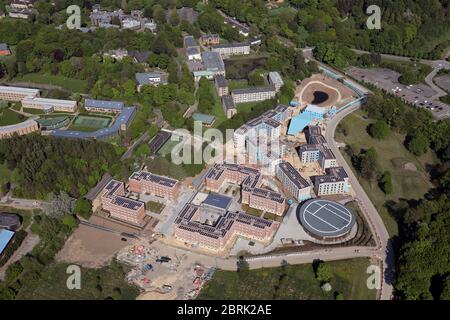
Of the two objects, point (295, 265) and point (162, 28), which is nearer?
point (295, 265)

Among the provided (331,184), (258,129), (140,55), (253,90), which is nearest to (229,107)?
(253,90)

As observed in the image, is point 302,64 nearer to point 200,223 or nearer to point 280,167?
point 280,167

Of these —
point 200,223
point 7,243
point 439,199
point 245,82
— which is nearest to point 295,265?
point 200,223

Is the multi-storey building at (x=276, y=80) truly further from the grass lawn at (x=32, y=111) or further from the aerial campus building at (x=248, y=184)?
the grass lawn at (x=32, y=111)

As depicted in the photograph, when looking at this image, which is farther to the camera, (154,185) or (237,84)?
(237,84)

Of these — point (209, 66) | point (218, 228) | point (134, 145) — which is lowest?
point (134, 145)

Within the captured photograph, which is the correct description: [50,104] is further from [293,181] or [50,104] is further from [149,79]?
[293,181]

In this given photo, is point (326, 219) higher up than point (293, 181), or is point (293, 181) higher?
point (293, 181)
